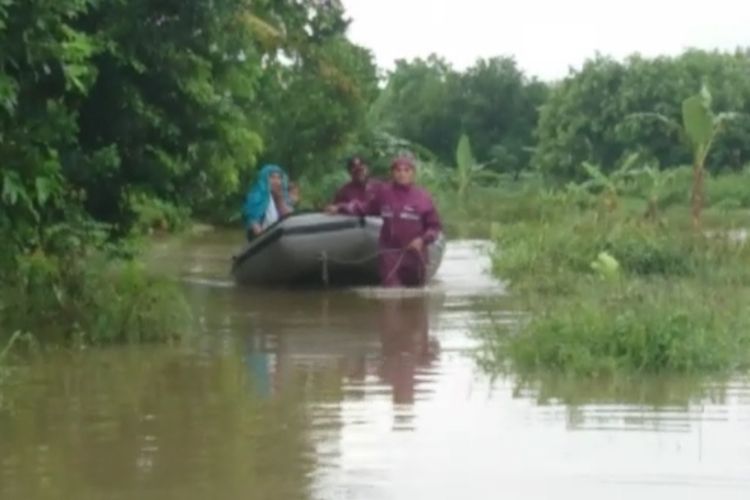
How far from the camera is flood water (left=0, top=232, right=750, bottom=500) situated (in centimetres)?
862

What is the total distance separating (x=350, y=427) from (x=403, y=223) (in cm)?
870

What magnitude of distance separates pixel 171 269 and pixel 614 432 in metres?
15.2

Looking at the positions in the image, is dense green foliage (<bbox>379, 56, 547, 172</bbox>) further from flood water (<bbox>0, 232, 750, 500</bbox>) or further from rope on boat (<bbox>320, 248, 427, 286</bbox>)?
flood water (<bbox>0, 232, 750, 500</bbox>)

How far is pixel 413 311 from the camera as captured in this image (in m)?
17.2

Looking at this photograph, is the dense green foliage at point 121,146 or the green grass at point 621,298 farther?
the dense green foliage at point 121,146

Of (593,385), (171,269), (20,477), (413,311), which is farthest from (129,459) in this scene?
(171,269)

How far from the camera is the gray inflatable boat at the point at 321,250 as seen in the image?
19625 millimetres

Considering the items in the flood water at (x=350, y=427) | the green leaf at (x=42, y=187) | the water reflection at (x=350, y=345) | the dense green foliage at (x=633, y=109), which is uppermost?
the dense green foliage at (x=633, y=109)

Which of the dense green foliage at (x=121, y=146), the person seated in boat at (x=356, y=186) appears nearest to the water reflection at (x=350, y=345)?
the dense green foliage at (x=121, y=146)

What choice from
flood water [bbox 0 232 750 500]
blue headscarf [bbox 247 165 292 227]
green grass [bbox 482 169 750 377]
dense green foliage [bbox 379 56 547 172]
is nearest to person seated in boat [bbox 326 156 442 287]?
green grass [bbox 482 169 750 377]

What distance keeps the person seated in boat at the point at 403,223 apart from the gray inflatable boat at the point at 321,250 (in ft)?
1.13

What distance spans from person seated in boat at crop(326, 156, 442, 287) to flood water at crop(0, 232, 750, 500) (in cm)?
369

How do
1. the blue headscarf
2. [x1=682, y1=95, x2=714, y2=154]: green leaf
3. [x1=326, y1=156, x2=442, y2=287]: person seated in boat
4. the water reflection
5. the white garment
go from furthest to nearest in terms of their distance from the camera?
[x1=682, y1=95, x2=714, y2=154]: green leaf → the white garment → the blue headscarf → [x1=326, y1=156, x2=442, y2=287]: person seated in boat → the water reflection

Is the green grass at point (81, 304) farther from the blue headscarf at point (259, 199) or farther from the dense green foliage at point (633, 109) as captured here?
the dense green foliage at point (633, 109)
